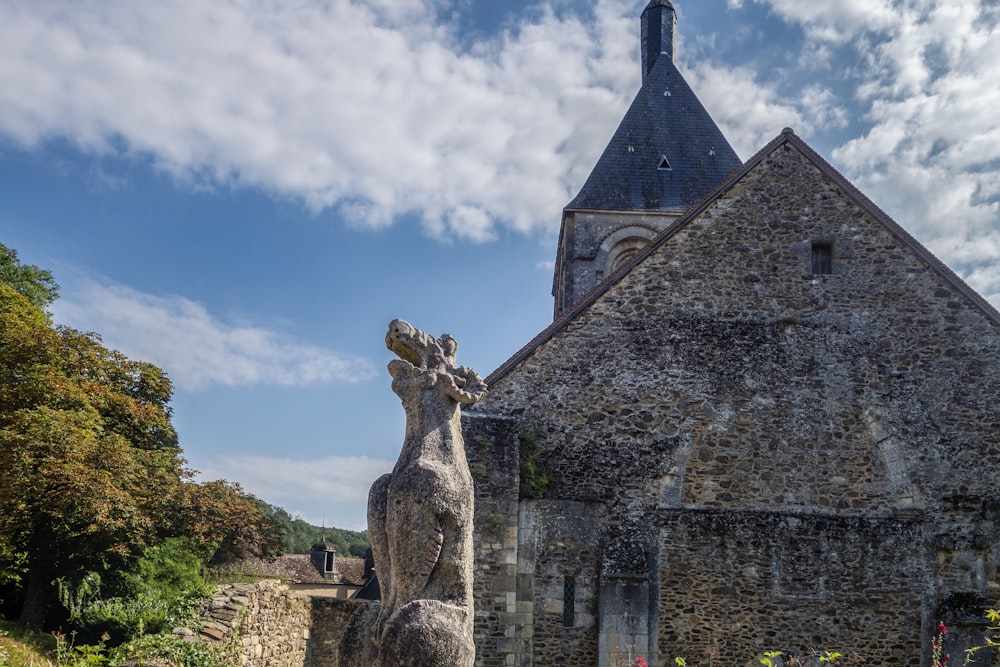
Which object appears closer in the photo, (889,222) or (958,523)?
(958,523)

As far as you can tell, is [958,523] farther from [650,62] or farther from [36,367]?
[650,62]

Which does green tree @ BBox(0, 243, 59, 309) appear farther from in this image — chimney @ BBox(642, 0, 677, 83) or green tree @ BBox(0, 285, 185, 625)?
chimney @ BBox(642, 0, 677, 83)

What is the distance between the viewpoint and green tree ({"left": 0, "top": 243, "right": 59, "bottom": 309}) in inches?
978

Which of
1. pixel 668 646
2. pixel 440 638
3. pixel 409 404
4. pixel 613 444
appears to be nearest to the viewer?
pixel 440 638

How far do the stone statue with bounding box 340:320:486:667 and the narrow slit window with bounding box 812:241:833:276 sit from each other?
30.9 ft

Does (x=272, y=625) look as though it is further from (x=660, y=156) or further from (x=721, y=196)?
(x=660, y=156)

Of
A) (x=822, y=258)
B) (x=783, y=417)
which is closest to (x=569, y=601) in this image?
(x=783, y=417)

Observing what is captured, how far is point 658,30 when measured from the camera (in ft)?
94.7

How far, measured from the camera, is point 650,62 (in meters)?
28.9

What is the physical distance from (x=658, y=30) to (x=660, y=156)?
18.8 ft

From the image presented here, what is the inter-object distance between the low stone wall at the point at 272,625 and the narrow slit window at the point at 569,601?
2598 millimetres

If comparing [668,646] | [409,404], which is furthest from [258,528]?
[409,404]

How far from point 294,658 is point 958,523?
28.0ft

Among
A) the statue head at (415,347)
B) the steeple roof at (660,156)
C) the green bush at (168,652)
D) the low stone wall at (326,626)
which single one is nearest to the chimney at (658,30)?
the steeple roof at (660,156)
